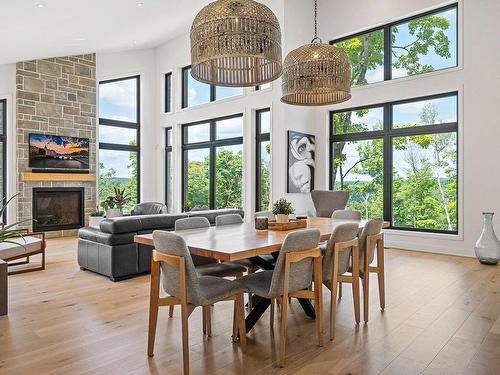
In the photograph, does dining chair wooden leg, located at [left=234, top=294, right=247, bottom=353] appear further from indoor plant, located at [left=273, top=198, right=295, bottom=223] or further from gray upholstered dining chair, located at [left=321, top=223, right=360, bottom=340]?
indoor plant, located at [left=273, top=198, right=295, bottom=223]

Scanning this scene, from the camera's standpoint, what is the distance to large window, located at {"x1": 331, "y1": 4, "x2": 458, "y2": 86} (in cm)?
634

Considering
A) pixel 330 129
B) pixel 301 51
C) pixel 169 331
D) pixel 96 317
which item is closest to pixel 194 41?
pixel 301 51

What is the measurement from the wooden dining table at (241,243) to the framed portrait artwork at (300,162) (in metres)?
3.61

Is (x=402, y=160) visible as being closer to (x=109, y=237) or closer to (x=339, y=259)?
(x=339, y=259)

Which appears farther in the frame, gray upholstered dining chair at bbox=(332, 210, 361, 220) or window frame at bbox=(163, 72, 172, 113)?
window frame at bbox=(163, 72, 172, 113)

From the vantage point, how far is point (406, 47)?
6789 millimetres

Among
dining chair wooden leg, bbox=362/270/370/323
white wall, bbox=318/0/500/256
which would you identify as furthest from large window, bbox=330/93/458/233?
dining chair wooden leg, bbox=362/270/370/323

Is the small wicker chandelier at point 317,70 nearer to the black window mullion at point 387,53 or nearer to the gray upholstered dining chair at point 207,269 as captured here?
the gray upholstered dining chair at point 207,269

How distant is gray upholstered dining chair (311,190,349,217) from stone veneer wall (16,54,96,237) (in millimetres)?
5301

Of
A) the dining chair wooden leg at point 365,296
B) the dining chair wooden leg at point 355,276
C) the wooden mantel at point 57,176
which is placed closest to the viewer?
the dining chair wooden leg at point 355,276

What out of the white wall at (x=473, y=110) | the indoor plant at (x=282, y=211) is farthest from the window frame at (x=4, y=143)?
the white wall at (x=473, y=110)

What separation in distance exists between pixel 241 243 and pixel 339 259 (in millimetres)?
855

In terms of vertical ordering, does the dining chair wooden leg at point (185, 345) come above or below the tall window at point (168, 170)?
below

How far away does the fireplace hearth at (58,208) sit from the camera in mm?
7914
